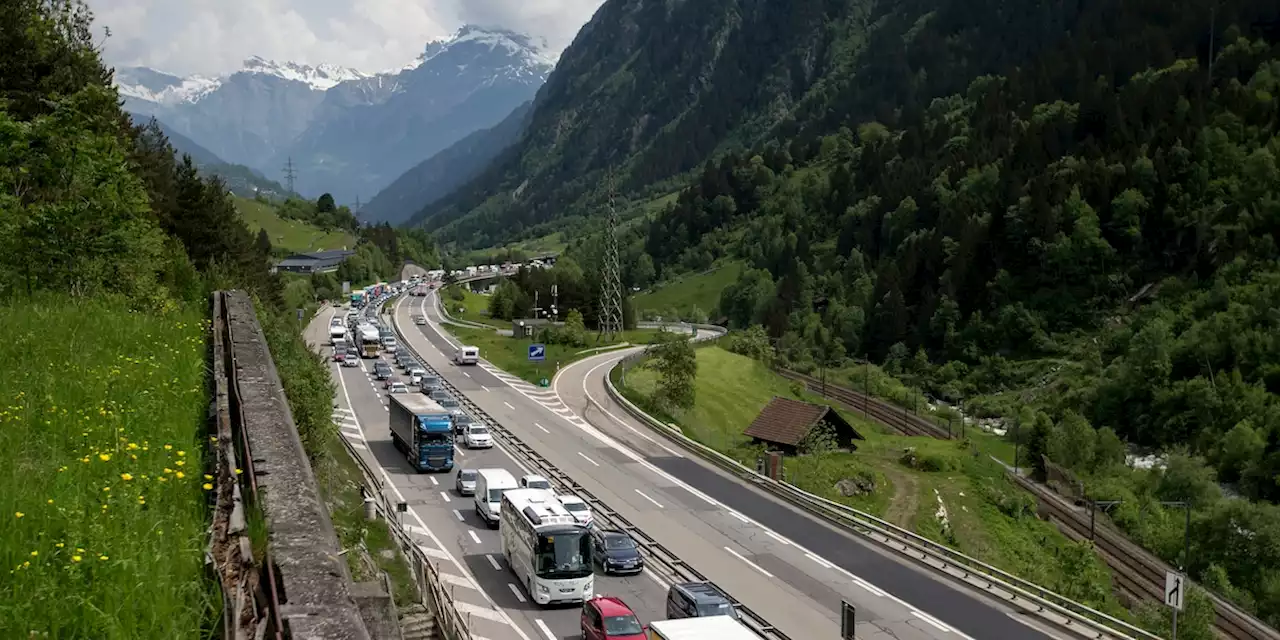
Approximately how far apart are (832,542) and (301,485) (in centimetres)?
3643

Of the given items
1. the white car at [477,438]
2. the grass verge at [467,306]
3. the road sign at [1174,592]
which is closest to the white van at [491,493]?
the white car at [477,438]

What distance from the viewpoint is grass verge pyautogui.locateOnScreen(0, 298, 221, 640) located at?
18.5ft

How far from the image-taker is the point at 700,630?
2319 cm

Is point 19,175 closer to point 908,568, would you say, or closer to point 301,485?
point 301,485

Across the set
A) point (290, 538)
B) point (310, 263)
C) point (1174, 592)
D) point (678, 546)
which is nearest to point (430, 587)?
point (678, 546)

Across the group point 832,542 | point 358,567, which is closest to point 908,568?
point 832,542

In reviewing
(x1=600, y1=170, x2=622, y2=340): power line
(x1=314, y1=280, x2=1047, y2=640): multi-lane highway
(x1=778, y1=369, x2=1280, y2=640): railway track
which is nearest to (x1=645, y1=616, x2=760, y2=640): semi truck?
(x1=314, y1=280, x2=1047, y2=640): multi-lane highway

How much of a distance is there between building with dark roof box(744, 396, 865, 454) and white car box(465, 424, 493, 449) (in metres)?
19.7

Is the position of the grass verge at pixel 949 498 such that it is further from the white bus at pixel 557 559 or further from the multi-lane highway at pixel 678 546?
the white bus at pixel 557 559

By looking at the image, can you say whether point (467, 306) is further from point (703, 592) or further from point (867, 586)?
point (703, 592)

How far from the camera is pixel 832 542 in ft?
135

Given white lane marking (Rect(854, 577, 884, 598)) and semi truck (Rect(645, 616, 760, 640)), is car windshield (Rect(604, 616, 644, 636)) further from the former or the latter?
white lane marking (Rect(854, 577, 884, 598))

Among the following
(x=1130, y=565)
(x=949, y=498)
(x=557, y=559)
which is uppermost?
(x=557, y=559)

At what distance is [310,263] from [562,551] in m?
171
